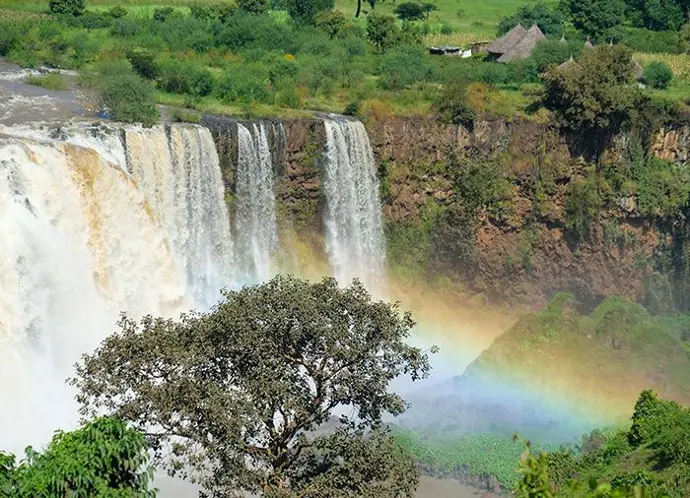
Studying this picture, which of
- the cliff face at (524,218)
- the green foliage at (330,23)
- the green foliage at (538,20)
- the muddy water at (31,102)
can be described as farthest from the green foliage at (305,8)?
the cliff face at (524,218)

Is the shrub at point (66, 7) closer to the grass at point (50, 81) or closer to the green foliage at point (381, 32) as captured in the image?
the green foliage at point (381, 32)

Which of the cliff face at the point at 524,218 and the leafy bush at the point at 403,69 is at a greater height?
the leafy bush at the point at 403,69

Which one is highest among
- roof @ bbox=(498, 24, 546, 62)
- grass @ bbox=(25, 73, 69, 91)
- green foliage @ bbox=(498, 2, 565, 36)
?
grass @ bbox=(25, 73, 69, 91)

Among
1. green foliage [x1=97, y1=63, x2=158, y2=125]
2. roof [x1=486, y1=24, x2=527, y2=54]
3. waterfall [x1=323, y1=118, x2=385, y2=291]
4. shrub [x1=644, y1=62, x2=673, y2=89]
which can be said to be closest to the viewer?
green foliage [x1=97, y1=63, x2=158, y2=125]

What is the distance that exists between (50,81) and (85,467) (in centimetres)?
3007

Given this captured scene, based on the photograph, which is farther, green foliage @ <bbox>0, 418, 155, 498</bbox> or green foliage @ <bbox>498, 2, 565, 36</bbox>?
green foliage @ <bbox>498, 2, 565, 36</bbox>

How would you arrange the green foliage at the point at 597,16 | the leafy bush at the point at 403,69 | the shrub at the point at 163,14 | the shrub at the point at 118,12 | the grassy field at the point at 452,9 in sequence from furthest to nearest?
the green foliage at the point at 597,16 → the grassy field at the point at 452,9 → the shrub at the point at 163,14 → the shrub at the point at 118,12 → the leafy bush at the point at 403,69

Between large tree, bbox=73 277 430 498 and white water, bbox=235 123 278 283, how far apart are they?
1710 centimetres

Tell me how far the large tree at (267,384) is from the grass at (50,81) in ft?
81.3

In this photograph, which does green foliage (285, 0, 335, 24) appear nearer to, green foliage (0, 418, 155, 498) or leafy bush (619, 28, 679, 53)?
leafy bush (619, 28, 679, 53)

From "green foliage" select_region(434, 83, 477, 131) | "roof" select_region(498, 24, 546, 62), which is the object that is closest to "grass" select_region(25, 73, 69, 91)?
"green foliage" select_region(434, 83, 477, 131)

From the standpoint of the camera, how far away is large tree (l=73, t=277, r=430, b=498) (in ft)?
54.3

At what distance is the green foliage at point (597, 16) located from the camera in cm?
6256

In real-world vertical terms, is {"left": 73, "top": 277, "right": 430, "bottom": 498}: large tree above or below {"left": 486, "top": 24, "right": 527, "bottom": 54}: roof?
above
